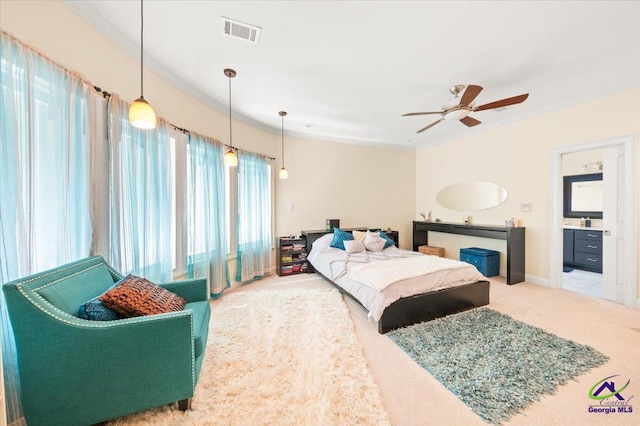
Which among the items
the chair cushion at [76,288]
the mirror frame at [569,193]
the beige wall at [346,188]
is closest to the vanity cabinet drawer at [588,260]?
the mirror frame at [569,193]

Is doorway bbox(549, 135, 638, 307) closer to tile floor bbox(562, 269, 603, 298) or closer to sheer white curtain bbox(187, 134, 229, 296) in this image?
tile floor bbox(562, 269, 603, 298)

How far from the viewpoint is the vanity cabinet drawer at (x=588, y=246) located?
445 centimetres

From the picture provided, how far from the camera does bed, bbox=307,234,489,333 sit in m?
2.43

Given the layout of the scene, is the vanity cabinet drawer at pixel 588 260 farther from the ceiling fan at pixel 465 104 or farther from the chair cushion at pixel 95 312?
the chair cushion at pixel 95 312

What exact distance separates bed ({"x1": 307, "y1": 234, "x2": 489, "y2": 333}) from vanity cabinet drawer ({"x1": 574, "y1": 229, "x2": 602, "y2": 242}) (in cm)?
354

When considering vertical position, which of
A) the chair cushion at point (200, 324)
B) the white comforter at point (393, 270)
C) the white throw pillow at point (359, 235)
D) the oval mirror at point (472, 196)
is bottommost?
the chair cushion at point (200, 324)

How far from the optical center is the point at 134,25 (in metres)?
1.98

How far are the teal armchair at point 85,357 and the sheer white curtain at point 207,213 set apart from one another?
5.10 feet

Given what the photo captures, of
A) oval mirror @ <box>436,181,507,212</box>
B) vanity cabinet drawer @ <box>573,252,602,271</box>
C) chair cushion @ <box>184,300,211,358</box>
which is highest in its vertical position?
oval mirror @ <box>436,181,507,212</box>

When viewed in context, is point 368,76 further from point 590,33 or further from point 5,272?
point 5,272

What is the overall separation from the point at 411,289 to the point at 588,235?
4.81 m

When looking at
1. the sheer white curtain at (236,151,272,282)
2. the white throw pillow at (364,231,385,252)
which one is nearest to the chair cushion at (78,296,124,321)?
the sheer white curtain at (236,151,272,282)

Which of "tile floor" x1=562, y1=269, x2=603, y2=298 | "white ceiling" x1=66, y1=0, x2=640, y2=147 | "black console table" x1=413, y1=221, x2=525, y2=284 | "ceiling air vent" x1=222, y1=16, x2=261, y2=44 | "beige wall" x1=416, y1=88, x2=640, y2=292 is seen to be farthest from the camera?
"black console table" x1=413, y1=221, x2=525, y2=284

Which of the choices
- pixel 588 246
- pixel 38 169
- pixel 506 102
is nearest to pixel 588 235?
pixel 588 246
